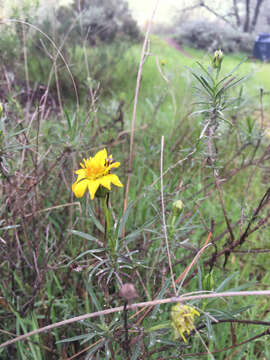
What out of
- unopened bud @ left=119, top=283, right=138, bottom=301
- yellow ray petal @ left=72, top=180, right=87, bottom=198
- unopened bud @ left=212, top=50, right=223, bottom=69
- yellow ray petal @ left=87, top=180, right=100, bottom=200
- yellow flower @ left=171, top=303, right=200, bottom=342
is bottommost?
yellow flower @ left=171, top=303, right=200, bottom=342

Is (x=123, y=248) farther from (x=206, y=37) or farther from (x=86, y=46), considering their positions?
(x=86, y=46)

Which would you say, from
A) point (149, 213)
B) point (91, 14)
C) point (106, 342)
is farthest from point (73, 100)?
point (106, 342)

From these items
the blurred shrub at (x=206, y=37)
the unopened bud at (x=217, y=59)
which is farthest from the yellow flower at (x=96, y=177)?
the blurred shrub at (x=206, y=37)

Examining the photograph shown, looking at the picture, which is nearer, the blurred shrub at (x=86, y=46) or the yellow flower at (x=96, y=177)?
the yellow flower at (x=96, y=177)

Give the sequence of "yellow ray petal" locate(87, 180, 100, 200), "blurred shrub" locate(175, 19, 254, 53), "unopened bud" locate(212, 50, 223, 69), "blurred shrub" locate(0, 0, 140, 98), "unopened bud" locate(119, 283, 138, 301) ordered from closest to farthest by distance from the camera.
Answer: "unopened bud" locate(119, 283, 138, 301), "yellow ray petal" locate(87, 180, 100, 200), "unopened bud" locate(212, 50, 223, 69), "blurred shrub" locate(175, 19, 254, 53), "blurred shrub" locate(0, 0, 140, 98)

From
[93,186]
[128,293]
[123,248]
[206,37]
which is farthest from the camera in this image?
[206,37]

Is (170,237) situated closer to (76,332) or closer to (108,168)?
(108,168)

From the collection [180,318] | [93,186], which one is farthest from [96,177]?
[180,318]

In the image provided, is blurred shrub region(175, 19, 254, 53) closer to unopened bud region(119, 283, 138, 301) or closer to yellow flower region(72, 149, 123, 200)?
yellow flower region(72, 149, 123, 200)

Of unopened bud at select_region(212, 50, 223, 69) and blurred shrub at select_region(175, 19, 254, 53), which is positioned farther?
blurred shrub at select_region(175, 19, 254, 53)

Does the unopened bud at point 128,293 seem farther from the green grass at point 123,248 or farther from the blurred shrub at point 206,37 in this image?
the blurred shrub at point 206,37

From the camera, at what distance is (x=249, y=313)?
1156mm

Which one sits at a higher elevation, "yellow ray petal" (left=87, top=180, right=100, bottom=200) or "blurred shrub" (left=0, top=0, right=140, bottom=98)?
"blurred shrub" (left=0, top=0, right=140, bottom=98)

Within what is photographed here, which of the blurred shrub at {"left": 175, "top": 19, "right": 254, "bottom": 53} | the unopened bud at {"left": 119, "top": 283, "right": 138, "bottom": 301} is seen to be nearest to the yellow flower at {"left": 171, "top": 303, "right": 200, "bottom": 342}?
the unopened bud at {"left": 119, "top": 283, "right": 138, "bottom": 301}
